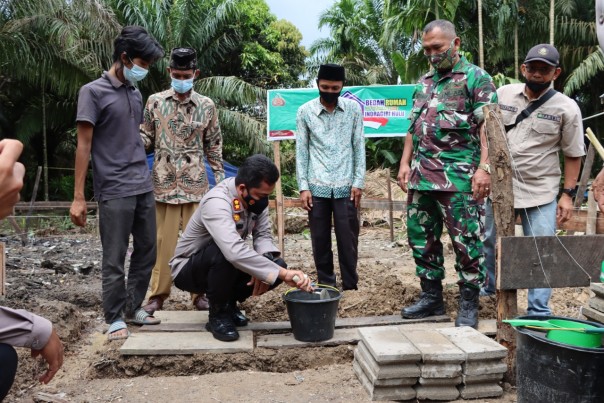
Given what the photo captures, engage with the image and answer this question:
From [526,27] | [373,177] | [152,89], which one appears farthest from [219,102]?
[526,27]

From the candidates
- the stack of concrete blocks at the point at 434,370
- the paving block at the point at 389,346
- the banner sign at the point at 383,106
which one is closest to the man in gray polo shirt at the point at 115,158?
the paving block at the point at 389,346

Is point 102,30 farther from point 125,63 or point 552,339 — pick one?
point 552,339

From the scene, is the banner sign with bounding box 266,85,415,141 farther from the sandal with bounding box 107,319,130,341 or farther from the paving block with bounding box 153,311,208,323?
the sandal with bounding box 107,319,130,341

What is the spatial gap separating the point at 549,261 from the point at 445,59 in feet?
5.04

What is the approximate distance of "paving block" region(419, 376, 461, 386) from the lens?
2990 millimetres

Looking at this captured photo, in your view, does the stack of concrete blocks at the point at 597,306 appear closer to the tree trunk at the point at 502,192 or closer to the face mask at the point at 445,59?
the tree trunk at the point at 502,192

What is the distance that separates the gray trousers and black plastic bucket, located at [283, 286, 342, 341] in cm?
111

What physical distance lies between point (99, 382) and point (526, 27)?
1889 cm

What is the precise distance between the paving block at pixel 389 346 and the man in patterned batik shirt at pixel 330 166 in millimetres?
1237

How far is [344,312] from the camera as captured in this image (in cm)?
443

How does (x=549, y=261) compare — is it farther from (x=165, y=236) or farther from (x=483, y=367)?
(x=165, y=236)

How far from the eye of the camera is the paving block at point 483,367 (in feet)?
9.86

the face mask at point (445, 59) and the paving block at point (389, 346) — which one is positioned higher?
the face mask at point (445, 59)

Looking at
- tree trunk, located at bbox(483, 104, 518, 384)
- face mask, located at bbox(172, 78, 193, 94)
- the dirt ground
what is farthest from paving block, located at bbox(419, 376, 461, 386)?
face mask, located at bbox(172, 78, 193, 94)
